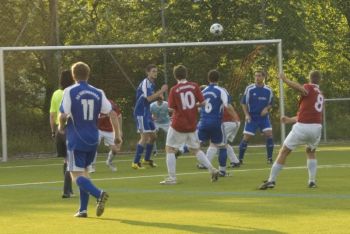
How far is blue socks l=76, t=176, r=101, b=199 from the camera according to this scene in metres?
11.7

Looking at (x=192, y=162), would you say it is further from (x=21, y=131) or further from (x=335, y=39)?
(x=335, y=39)

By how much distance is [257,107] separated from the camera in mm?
21812

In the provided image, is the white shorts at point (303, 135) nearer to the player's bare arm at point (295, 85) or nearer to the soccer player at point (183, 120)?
the player's bare arm at point (295, 85)

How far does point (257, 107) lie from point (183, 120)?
5.51 meters

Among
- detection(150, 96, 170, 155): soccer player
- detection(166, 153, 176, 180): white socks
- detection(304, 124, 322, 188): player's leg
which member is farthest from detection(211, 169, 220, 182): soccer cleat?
detection(150, 96, 170, 155): soccer player

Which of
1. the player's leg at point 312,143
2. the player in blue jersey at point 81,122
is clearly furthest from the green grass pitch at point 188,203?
the player in blue jersey at point 81,122

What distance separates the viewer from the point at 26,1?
28938 mm

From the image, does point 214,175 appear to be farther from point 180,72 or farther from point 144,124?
point 144,124

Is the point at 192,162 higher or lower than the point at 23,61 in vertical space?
lower

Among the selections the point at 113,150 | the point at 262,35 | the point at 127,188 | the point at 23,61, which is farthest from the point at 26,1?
the point at 127,188

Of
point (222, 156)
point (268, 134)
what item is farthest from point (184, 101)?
point (268, 134)

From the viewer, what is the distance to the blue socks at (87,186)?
38.5ft

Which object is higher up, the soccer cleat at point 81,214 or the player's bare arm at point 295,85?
the player's bare arm at point 295,85

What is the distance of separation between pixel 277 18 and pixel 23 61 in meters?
9.75
